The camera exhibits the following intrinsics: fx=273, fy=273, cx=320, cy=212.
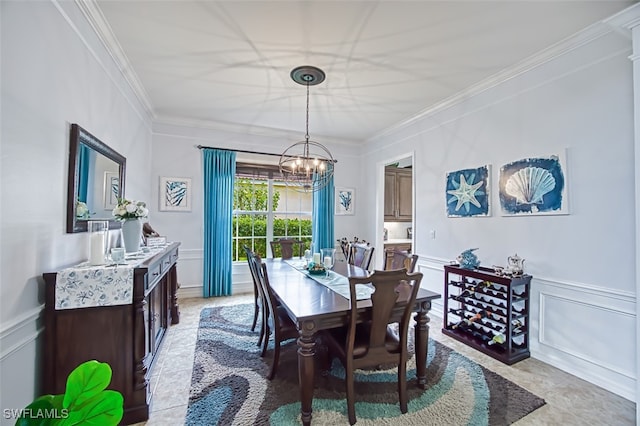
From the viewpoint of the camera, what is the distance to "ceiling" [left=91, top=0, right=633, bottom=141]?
2.05 meters

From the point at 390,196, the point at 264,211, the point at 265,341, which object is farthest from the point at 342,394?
the point at 390,196

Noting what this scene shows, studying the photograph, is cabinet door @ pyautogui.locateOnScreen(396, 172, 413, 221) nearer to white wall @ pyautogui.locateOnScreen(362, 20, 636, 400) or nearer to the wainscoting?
white wall @ pyautogui.locateOnScreen(362, 20, 636, 400)

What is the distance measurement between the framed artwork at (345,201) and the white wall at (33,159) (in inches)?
159

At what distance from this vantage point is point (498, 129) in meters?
3.04

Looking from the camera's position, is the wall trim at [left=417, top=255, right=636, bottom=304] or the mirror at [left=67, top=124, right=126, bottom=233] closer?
the mirror at [left=67, top=124, right=126, bottom=233]

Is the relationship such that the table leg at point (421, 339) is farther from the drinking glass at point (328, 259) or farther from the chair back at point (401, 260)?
the drinking glass at point (328, 259)

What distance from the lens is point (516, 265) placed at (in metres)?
2.66

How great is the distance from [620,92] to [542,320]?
2.04 metres

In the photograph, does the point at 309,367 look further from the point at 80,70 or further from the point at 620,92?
the point at 620,92

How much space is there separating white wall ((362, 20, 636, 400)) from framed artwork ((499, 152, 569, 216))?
0.20 ft

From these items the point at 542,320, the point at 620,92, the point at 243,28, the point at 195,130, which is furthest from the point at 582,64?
the point at 195,130

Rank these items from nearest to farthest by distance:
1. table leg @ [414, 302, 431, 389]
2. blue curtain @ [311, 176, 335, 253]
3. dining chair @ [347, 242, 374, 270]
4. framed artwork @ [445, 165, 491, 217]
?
table leg @ [414, 302, 431, 389] → framed artwork @ [445, 165, 491, 217] → dining chair @ [347, 242, 374, 270] → blue curtain @ [311, 176, 335, 253]

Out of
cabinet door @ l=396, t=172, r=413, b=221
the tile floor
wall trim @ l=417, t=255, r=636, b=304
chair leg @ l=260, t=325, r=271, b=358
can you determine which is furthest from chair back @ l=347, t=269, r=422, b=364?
cabinet door @ l=396, t=172, r=413, b=221

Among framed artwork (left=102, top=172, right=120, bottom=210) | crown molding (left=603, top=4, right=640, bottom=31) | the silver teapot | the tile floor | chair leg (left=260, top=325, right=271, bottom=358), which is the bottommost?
the tile floor
